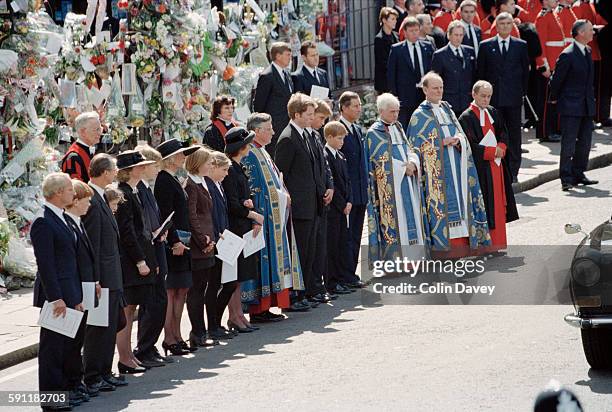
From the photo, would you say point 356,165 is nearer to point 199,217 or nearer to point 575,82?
point 199,217

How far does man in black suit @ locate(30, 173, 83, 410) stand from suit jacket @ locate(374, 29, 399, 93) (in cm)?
1128

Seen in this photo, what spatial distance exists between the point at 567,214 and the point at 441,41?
484cm

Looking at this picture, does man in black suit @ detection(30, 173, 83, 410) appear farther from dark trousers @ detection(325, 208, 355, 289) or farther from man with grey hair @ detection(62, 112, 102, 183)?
dark trousers @ detection(325, 208, 355, 289)

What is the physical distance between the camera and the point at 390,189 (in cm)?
1478

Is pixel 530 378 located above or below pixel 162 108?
below

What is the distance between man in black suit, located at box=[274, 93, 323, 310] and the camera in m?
13.5

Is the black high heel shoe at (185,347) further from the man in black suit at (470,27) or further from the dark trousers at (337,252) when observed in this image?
the man in black suit at (470,27)

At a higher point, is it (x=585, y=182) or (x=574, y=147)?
(x=574, y=147)

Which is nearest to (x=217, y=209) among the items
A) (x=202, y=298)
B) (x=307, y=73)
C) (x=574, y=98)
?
(x=202, y=298)

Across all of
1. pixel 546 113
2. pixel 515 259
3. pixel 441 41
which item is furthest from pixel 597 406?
pixel 546 113

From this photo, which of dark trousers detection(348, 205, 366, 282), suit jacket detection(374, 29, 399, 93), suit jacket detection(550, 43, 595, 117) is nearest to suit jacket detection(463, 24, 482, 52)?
suit jacket detection(374, 29, 399, 93)

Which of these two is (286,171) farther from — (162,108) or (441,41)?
(441,41)

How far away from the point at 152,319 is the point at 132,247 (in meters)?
0.66

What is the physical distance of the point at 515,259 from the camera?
15.3 metres
